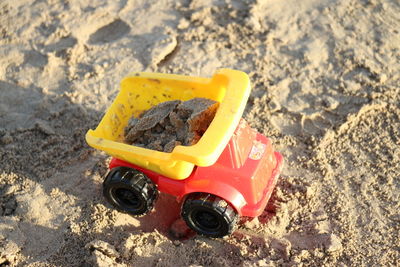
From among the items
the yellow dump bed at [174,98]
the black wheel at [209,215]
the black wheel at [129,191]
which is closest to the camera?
the yellow dump bed at [174,98]

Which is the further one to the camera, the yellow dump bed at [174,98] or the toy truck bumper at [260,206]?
the toy truck bumper at [260,206]

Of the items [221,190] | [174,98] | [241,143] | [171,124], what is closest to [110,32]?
[174,98]

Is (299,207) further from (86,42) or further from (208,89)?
(86,42)

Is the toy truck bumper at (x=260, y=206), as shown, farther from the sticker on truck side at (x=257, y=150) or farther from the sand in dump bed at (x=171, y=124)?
the sand in dump bed at (x=171, y=124)

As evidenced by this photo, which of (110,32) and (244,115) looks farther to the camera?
(110,32)

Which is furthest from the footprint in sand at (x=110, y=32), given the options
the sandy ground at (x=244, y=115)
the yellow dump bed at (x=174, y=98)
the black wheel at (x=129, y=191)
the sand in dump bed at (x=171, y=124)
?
the black wheel at (x=129, y=191)

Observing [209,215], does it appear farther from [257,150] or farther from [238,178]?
[257,150]
